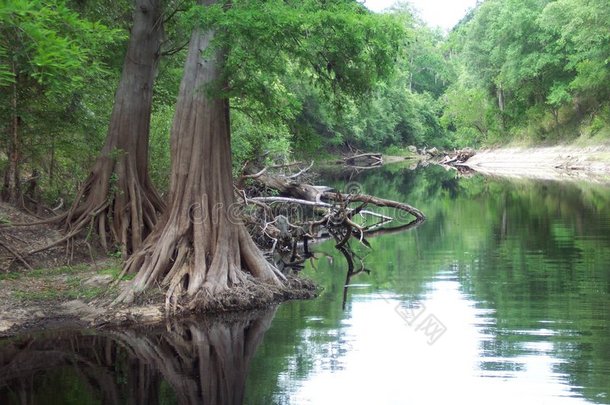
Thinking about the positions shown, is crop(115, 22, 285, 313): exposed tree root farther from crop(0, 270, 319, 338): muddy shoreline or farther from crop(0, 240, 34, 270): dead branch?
crop(0, 240, 34, 270): dead branch

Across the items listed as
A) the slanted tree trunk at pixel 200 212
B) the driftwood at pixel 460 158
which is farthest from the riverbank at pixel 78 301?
the driftwood at pixel 460 158

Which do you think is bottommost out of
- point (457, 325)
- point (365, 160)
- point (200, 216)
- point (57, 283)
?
point (457, 325)

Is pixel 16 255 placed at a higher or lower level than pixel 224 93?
lower

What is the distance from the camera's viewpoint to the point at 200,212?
13.1 metres

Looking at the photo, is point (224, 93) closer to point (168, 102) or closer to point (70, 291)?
point (70, 291)

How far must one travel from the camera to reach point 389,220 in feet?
84.0

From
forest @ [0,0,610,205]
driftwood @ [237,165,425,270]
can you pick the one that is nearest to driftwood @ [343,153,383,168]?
forest @ [0,0,610,205]

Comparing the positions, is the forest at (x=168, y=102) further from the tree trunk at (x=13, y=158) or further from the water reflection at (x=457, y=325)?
the water reflection at (x=457, y=325)

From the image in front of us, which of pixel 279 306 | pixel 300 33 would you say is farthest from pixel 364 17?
pixel 279 306

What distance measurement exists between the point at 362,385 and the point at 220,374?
1.89 meters

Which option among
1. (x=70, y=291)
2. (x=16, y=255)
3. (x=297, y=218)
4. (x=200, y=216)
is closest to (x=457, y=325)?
(x=200, y=216)

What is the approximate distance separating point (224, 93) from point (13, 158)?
5722 mm

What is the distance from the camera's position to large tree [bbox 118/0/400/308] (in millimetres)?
11086

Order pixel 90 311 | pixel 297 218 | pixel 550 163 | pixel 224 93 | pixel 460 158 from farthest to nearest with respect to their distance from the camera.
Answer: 1. pixel 460 158
2. pixel 550 163
3. pixel 297 218
4. pixel 224 93
5. pixel 90 311
